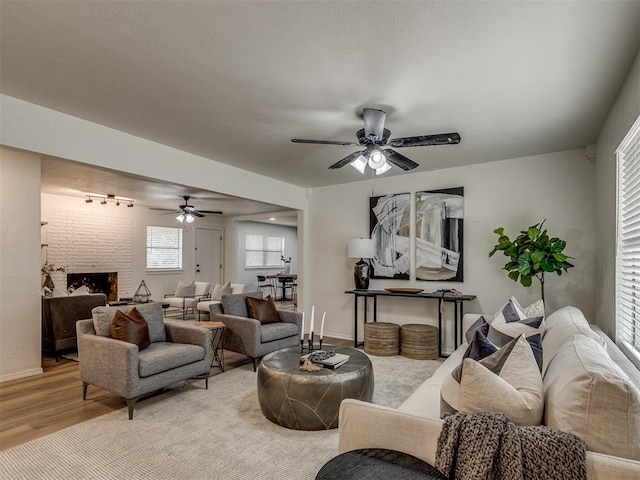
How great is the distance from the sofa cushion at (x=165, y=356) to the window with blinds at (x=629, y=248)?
3376 mm

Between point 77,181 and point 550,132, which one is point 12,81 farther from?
point 550,132

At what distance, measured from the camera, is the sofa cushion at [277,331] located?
14.0ft

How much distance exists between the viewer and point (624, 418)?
1.17 meters

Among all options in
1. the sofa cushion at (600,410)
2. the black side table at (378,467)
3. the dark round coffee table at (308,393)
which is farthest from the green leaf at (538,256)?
the black side table at (378,467)

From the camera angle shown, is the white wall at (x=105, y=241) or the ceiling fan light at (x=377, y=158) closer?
the ceiling fan light at (x=377, y=158)

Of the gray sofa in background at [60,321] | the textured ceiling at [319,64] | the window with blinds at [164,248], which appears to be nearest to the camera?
the textured ceiling at [319,64]

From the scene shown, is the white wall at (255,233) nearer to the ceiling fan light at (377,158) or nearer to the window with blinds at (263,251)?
the window with blinds at (263,251)

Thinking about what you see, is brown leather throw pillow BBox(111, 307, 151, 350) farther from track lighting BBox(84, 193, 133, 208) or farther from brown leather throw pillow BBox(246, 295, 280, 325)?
track lighting BBox(84, 193, 133, 208)

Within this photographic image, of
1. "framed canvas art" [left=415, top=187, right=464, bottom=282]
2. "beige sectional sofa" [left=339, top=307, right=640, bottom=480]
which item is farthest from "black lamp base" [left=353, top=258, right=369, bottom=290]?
"beige sectional sofa" [left=339, top=307, right=640, bottom=480]

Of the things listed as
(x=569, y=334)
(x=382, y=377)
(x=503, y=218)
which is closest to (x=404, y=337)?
(x=382, y=377)

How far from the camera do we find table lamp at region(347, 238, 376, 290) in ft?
16.7

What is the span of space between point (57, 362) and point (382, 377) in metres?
4.02

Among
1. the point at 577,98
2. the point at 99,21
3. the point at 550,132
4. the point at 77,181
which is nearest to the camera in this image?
the point at 99,21

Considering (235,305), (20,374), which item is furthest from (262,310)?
(20,374)
